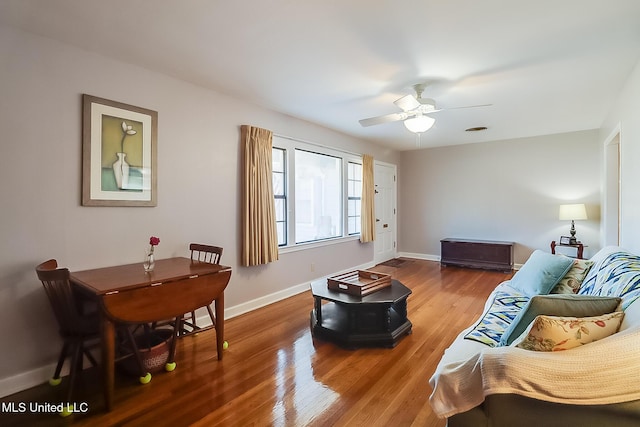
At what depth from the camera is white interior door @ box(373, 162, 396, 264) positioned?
596cm

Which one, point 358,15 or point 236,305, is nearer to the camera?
point 358,15

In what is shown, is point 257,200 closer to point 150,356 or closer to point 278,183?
point 278,183

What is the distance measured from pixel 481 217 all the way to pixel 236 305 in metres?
4.83

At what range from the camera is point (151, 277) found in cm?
207

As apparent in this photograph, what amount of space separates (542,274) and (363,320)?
59.7 inches

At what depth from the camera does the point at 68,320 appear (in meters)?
1.90

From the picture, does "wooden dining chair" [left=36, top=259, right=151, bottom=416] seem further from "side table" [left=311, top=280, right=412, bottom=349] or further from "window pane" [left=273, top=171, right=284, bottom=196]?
"window pane" [left=273, top=171, right=284, bottom=196]

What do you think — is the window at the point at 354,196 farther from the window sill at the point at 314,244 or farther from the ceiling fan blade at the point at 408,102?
the ceiling fan blade at the point at 408,102

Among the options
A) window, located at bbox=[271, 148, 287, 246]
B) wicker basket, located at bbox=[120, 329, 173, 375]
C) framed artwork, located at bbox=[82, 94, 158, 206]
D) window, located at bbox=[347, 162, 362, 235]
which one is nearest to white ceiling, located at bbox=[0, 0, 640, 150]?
framed artwork, located at bbox=[82, 94, 158, 206]

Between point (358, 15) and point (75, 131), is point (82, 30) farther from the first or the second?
point (358, 15)

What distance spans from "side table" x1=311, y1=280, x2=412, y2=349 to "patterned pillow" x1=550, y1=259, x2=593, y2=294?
1.15m

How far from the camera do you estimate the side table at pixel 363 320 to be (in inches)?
101

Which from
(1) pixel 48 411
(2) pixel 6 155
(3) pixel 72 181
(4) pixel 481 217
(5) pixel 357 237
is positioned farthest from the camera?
(4) pixel 481 217

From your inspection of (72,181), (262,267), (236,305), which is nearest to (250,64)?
(72,181)
